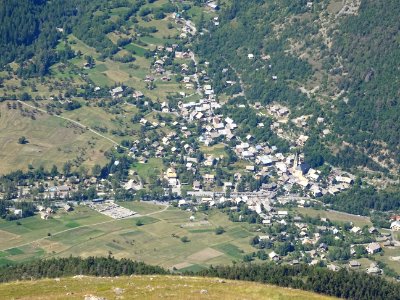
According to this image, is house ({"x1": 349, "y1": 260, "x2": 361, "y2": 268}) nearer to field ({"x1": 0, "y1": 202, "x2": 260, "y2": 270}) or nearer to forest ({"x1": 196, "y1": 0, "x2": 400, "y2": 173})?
field ({"x1": 0, "y1": 202, "x2": 260, "y2": 270})

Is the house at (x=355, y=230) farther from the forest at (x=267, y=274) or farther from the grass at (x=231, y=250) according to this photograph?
the forest at (x=267, y=274)

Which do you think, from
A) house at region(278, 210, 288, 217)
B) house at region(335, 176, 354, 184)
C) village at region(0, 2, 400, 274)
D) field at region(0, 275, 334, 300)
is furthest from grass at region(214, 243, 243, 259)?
field at region(0, 275, 334, 300)

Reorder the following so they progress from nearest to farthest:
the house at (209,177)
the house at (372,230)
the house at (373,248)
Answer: the house at (373,248) < the house at (372,230) < the house at (209,177)

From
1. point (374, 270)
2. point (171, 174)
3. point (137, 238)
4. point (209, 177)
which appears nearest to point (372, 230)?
point (374, 270)

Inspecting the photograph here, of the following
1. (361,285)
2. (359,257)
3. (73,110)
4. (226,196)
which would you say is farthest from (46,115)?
(361,285)

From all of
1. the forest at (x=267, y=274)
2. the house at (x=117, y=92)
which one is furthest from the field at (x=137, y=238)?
the house at (x=117, y=92)

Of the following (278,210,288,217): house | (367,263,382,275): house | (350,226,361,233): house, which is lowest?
(367,263,382,275): house
